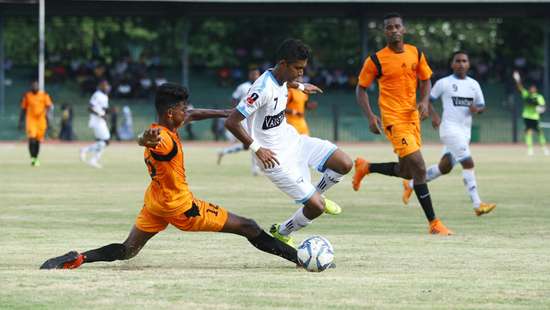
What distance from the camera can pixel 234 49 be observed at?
209 ft

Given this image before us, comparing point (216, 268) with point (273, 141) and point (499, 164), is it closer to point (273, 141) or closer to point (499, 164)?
point (273, 141)

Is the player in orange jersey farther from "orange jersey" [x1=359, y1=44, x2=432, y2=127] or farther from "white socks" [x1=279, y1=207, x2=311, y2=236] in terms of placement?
"white socks" [x1=279, y1=207, x2=311, y2=236]

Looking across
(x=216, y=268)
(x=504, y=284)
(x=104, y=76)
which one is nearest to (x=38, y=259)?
(x=216, y=268)

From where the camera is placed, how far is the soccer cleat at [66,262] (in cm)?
952

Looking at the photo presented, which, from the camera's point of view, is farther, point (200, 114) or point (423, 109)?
point (423, 109)

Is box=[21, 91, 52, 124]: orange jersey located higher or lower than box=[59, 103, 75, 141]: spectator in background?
higher

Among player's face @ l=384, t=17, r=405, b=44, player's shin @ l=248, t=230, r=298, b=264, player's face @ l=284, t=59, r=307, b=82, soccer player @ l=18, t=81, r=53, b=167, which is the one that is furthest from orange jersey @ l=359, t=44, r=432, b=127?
soccer player @ l=18, t=81, r=53, b=167

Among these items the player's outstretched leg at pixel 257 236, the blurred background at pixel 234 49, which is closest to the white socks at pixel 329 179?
the player's outstretched leg at pixel 257 236

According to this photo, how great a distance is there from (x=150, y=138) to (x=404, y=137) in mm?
5178

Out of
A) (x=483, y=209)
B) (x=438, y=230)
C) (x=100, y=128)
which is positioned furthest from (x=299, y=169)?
(x=100, y=128)

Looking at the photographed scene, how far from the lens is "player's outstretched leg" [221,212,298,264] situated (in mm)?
9617

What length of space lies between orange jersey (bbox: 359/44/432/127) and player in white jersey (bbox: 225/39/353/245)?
2.49 m

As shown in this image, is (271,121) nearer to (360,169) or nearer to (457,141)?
(360,169)

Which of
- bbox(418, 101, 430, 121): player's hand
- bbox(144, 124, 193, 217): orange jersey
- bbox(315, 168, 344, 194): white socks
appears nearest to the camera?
bbox(144, 124, 193, 217): orange jersey
